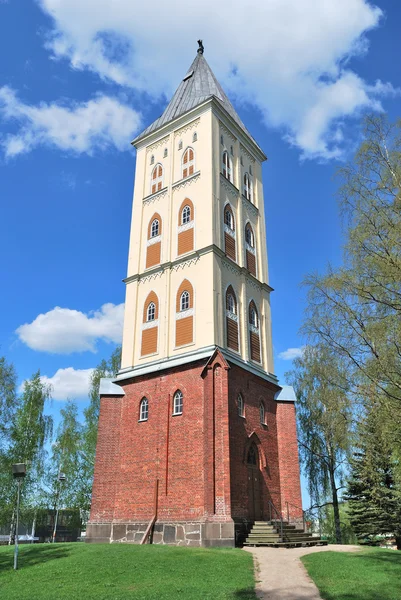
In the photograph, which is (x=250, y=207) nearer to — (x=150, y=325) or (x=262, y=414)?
(x=150, y=325)

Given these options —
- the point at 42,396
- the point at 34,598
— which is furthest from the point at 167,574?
the point at 42,396

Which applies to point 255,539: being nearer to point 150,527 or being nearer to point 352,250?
point 150,527

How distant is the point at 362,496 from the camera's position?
27.5 metres

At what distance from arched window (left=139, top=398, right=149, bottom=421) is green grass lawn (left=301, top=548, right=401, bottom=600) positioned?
966 cm

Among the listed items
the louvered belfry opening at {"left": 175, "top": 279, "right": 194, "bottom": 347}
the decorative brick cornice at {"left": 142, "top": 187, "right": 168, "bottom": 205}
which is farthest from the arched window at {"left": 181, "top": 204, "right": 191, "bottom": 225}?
the louvered belfry opening at {"left": 175, "top": 279, "right": 194, "bottom": 347}

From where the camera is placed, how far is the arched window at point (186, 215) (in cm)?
2544

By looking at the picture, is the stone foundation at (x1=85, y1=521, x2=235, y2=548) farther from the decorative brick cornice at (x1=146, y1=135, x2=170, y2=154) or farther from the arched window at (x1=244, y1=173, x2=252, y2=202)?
the decorative brick cornice at (x1=146, y1=135, x2=170, y2=154)

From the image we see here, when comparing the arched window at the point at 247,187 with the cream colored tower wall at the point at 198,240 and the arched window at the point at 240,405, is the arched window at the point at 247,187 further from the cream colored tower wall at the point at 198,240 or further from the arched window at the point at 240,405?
the arched window at the point at 240,405

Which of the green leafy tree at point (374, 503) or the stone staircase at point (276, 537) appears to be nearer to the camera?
the stone staircase at point (276, 537)

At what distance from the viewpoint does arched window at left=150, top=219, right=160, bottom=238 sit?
87.2 ft

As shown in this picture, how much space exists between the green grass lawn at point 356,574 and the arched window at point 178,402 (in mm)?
8061

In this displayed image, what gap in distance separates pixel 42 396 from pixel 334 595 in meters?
31.2

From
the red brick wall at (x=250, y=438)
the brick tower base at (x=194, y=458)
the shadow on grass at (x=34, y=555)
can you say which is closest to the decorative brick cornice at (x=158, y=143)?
the brick tower base at (x=194, y=458)

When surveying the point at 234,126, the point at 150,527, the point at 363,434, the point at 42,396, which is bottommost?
the point at 150,527
